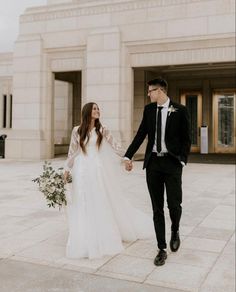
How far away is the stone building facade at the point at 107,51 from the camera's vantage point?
54.5 ft

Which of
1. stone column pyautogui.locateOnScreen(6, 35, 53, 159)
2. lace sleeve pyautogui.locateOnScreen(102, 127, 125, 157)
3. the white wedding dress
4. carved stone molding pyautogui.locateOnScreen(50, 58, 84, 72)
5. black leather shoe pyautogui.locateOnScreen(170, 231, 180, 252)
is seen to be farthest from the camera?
stone column pyautogui.locateOnScreen(6, 35, 53, 159)

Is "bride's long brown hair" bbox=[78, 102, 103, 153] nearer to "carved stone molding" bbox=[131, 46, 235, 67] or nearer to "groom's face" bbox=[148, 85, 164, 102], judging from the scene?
"groom's face" bbox=[148, 85, 164, 102]

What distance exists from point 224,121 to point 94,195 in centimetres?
2162

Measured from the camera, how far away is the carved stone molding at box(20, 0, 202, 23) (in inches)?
685

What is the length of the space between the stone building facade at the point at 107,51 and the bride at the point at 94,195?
40.3 ft

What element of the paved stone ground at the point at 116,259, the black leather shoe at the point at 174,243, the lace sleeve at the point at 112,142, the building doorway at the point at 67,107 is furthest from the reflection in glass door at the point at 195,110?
the black leather shoe at the point at 174,243

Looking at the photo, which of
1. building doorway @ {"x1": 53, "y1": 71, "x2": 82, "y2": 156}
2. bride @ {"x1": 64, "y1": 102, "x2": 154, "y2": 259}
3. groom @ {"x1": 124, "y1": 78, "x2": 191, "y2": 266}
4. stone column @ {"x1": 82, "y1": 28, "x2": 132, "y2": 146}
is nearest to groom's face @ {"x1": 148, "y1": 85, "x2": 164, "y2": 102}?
groom @ {"x1": 124, "y1": 78, "x2": 191, "y2": 266}

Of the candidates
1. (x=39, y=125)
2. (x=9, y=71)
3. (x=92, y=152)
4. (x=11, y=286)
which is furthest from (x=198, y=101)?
(x=11, y=286)

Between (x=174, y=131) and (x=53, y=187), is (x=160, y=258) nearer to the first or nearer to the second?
(x=174, y=131)

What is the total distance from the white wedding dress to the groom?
533 mm

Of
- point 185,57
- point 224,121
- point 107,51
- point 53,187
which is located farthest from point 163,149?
point 224,121

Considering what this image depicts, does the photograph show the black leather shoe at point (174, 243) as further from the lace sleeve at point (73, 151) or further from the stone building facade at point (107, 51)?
the stone building facade at point (107, 51)

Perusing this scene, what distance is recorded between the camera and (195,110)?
25531 millimetres

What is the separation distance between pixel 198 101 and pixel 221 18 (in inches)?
377
